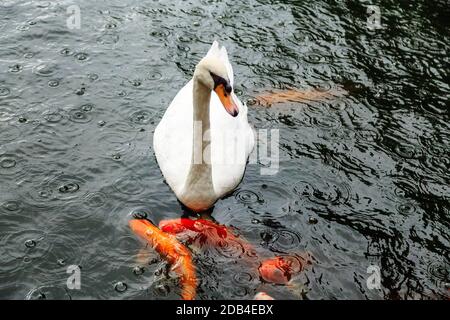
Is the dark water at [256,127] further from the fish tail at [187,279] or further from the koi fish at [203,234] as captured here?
the koi fish at [203,234]

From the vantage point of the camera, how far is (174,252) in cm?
668

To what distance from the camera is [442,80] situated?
1047 cm

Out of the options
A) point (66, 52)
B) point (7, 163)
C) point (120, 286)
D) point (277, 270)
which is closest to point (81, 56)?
point (66, 52)

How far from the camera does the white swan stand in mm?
6848

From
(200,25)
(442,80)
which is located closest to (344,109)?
(442,80)

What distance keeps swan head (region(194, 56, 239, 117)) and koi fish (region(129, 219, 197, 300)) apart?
5.52 feet

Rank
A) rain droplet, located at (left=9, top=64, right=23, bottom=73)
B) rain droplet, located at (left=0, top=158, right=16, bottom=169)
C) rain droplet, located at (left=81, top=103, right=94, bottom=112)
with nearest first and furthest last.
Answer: rain droplet, located at (left=0, top=158, right=16, bottom=169), rain droplet, located at (left=81, top=103, right=94, bottom=112), rain droplet, located at (left=9, top=64, right=23, bottom=73)

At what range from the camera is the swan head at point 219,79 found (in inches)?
263

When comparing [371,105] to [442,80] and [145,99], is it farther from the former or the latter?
[145,99]

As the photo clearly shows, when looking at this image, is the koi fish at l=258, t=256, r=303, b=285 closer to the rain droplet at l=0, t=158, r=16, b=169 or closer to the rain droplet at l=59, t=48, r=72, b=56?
the rain droplet at l=0, t=158, r=16, b=169

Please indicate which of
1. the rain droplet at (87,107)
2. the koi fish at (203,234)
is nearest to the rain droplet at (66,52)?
the rain droplet at (87,107)

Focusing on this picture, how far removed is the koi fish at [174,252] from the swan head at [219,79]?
1682mm

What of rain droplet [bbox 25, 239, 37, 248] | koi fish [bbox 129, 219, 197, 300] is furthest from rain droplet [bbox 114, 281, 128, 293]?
rain droplet [bbox 25, 239, 37, 248]
